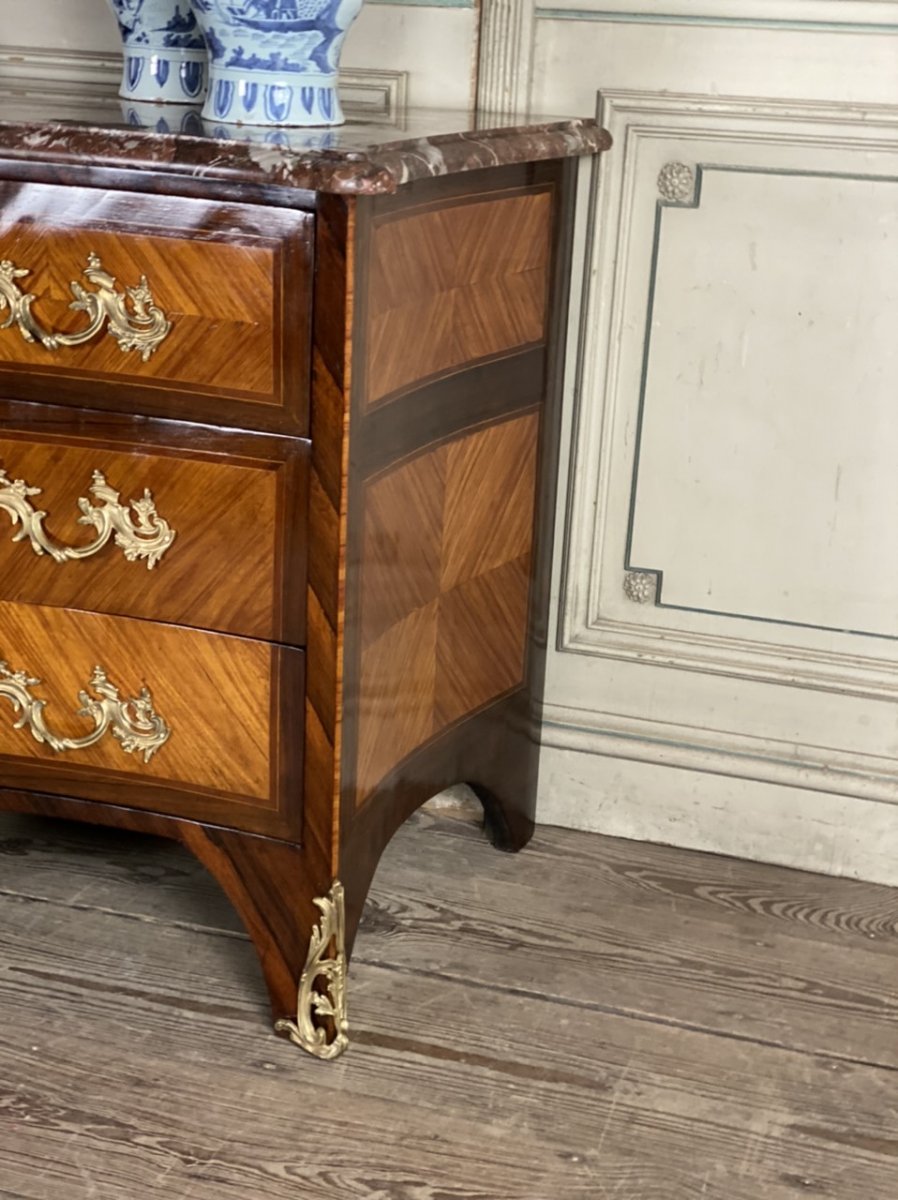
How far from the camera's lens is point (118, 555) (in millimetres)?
1378

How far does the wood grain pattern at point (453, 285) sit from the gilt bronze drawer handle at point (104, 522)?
0.74 ft

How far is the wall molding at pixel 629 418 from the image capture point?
1643 mm

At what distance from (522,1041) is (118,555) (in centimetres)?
60

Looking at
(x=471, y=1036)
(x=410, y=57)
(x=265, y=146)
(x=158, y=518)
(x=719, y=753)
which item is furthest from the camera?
(x=719, y=753)

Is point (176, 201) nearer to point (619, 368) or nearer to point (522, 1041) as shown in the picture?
point (619, 368)

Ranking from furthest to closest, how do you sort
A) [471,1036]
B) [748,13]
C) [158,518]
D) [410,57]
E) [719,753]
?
[719,753] < [410,57] < [748,13] < [471,1036] < [158,518]

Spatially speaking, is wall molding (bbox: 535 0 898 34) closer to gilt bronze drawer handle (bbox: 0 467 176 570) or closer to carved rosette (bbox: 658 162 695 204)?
carved rosette (bbox: 658 162 695 204)

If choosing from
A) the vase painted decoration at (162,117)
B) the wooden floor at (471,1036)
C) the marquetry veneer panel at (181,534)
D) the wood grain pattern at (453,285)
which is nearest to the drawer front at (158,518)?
the marquetry veneer panel at (181,534)

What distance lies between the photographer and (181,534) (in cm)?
135

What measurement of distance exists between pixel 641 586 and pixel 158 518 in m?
0.70

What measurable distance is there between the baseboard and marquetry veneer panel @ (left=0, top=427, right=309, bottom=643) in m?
0.67

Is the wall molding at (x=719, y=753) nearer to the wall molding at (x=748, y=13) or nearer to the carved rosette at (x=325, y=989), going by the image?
the carved rosette at (x=325, y=989)

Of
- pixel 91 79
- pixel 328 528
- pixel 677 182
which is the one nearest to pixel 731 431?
pixel 677 182

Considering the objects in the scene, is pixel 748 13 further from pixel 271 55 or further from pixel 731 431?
pixel 271 55
